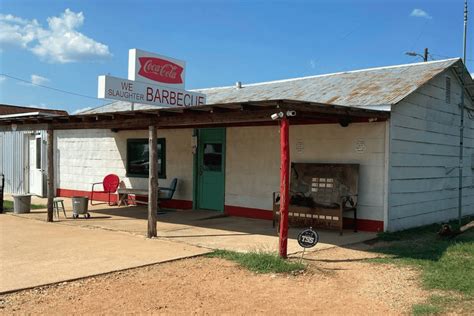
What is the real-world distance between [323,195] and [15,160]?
42.7ft

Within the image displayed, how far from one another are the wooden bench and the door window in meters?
2.52

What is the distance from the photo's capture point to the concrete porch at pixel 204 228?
8.56 metres

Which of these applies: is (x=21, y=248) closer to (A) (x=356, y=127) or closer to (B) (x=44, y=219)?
(B) (x=44, y=219)

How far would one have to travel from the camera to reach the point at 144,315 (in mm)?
4758

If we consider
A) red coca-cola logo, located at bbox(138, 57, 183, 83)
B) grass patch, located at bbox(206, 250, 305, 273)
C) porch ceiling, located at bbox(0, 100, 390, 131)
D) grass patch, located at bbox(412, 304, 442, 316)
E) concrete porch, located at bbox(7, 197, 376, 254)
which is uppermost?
red coca-cola logo, located at bbox(138, 57, 183, 83)

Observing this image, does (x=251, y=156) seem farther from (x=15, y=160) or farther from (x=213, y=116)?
(x=15, y=160)

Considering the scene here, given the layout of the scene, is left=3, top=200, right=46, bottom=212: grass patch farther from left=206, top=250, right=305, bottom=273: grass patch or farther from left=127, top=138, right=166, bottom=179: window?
left=206, top=250, right=305, bottom=273: grass patch

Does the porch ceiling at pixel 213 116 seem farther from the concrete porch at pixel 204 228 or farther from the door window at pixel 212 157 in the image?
the concrete porch at pixel 204 228

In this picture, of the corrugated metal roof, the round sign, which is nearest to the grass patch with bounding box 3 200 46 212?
the corrugated metal roof

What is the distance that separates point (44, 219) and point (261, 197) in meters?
5.09

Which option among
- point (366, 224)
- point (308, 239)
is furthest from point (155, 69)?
point (308, 239)

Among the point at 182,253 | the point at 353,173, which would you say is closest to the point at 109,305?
the point at 182,253

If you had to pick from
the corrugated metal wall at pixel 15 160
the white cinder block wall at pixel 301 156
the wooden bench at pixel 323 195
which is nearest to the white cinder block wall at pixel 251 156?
the white cinder block wall at pixel 301 156

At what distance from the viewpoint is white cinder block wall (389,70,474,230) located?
10.2 m
